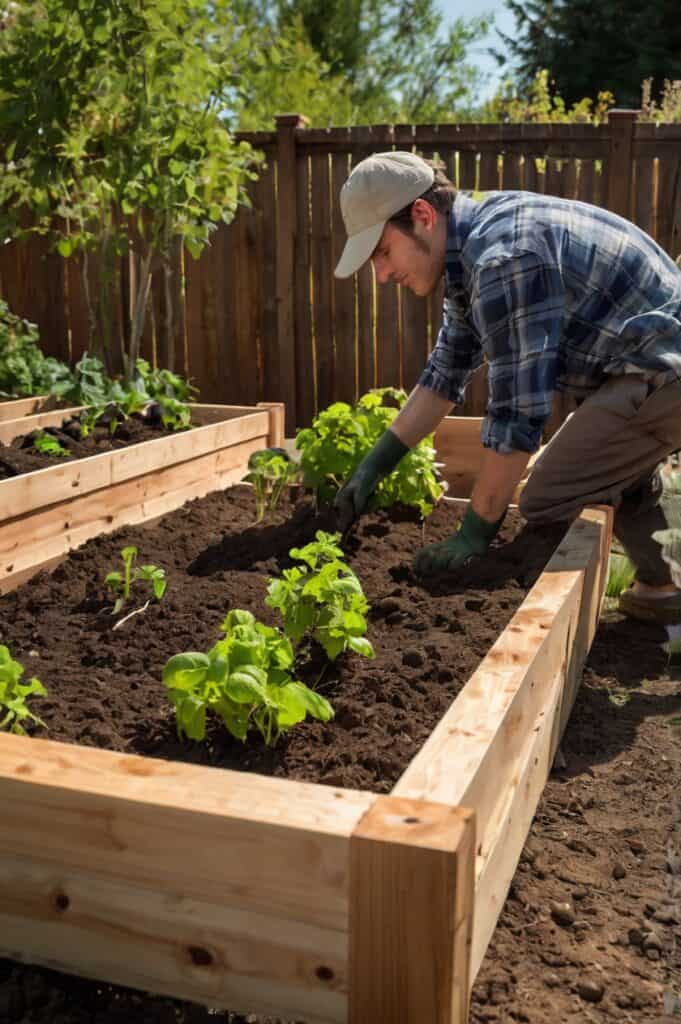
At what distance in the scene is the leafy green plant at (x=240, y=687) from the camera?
6.73ft

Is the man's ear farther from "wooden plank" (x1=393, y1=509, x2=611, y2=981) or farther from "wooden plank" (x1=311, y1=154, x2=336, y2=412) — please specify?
"wooden plank" (x1=311, y1=154, x2=336, y2=412)

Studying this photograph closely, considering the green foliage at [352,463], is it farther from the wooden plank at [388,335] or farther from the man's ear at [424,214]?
the wooden plank at [388,335]

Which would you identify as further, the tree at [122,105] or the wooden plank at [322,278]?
the wooden plank at [322,278]

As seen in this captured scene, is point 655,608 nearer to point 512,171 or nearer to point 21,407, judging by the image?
point 21,407

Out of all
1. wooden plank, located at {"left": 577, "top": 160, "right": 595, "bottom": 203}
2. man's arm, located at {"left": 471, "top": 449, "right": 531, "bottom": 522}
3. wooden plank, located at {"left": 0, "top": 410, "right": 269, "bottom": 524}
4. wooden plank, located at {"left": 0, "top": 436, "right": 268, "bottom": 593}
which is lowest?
wooden plank, located at {"left": 0, "top": 436, "right": 268, "bottom": 593}

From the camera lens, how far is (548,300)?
9.82 ft

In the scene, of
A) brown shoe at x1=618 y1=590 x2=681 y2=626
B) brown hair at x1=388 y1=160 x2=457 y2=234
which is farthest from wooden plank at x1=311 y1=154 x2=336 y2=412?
brown hair at x1=388 y1=160 x2=457 y2=234

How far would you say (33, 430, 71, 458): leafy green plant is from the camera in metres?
4.59

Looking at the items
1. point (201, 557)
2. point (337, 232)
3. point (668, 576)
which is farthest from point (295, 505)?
point (337, 232)

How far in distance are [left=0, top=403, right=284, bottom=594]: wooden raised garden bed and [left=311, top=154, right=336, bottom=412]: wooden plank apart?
7.30 feet

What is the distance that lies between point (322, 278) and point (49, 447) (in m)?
3.56

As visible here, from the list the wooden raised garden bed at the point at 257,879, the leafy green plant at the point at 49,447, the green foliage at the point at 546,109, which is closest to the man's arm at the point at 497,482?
the wooden raised garden bed at the point at 257,879

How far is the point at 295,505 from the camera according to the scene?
4.52m

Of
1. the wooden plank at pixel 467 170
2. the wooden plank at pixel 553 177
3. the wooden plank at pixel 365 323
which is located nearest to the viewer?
the wooden plank at pixel 553 177
